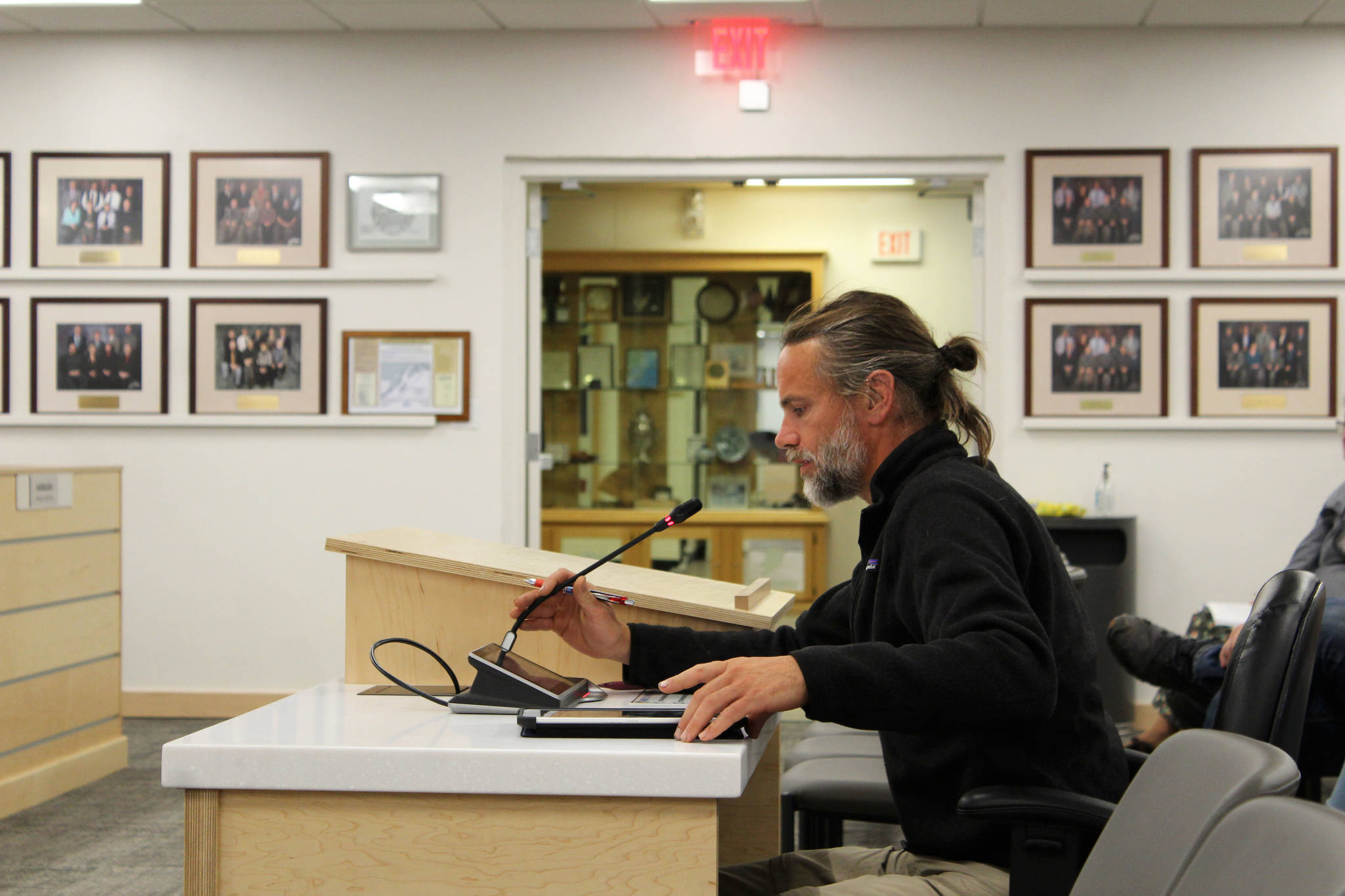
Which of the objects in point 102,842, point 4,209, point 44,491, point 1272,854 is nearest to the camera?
point 1272,854

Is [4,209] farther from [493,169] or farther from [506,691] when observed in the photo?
[506,691]

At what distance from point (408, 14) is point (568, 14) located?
0.63m

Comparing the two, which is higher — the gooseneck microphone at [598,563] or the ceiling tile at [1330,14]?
the ceiling tile at [1330,14]

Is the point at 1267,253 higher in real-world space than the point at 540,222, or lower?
lower

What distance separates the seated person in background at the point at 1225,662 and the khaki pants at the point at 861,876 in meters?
1.20

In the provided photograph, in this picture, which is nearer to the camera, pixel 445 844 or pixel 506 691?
pixel 445 844

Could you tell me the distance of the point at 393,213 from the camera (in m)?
4.70

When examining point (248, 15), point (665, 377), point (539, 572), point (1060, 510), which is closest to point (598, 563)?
point (539, 572)

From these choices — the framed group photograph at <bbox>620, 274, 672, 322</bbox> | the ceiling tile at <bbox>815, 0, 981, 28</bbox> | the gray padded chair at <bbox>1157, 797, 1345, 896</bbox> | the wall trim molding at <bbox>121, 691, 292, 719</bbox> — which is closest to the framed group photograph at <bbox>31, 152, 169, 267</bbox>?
the wall trim molding at <bbox>121, 691, 292, 719</bbox>

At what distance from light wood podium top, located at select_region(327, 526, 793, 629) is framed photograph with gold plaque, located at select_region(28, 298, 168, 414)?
10.5 ft

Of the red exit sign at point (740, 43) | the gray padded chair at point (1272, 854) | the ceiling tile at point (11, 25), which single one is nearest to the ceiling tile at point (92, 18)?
the ceiling tile at point (11, 25)

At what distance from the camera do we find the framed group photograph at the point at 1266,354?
4512 mm

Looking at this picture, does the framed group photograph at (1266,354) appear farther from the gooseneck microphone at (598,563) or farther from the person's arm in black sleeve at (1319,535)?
the gooseneck microphone at (598,563)

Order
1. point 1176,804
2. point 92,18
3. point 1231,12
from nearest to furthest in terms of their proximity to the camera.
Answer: point 1176,804, point 1231,12, point 92,18
